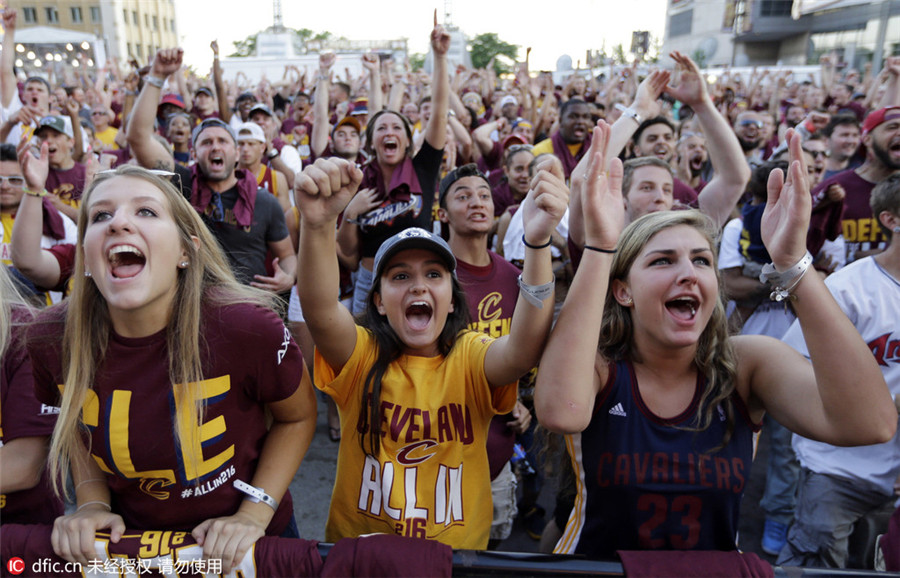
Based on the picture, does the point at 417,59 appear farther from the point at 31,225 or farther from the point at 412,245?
the point at 412,245

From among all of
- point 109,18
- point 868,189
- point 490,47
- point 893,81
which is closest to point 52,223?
point 868,189

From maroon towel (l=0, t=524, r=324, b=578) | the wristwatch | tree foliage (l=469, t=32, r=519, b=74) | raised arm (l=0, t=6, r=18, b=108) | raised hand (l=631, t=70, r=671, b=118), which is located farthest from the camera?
tree foliage (l=469, t=32, r=519, b=74)

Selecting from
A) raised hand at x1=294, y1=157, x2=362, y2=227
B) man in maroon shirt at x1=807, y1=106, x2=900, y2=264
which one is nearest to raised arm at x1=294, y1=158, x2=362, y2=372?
raised hand at x1=294, y1=157, x2=362, y2=227

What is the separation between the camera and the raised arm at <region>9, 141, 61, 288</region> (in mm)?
2578

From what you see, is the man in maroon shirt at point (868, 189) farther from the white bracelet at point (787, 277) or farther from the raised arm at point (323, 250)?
the raised arm at point (323, 250)

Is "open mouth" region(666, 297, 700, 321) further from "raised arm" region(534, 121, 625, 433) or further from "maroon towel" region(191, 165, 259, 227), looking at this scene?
"maroon towel" region(191, 165, 259, 227)

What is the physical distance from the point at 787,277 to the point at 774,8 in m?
66.3

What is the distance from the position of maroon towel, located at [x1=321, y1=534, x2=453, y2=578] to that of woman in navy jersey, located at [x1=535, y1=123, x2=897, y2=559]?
437 mm

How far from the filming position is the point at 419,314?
196cm

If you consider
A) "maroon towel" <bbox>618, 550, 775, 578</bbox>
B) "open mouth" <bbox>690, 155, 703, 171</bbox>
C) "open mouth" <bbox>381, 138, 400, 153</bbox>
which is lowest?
"maroon towel" <bbox>618, 550, 775, 578</bbox>

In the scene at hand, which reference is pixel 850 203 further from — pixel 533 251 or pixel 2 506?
pixel 2 506

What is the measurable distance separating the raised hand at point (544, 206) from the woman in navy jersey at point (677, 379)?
8 cm

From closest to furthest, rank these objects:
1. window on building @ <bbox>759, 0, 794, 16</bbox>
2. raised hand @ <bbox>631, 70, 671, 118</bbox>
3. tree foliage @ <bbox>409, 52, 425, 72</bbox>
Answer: raised hand @ <bbox>631, 70, 671, 118</bbox> → window on building @ <bbox>759, 0, 794, 16</bbox> → tree foliage @ <bbox>409, 52, 425, 72</bbox>

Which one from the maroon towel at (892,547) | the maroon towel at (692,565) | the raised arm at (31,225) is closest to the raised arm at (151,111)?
the raised arm at (31,225)
